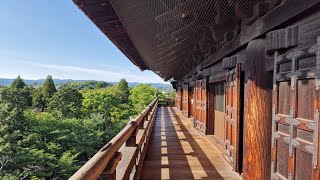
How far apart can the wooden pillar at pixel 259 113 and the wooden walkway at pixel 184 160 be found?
3.20 feet

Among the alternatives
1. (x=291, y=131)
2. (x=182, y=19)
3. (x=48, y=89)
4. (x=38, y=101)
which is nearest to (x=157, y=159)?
(x=182, y=19)

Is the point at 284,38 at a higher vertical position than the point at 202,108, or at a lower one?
higher

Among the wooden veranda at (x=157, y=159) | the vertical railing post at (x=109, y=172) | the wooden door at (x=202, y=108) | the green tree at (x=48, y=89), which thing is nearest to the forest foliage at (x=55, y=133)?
the green tree at (x=48, y=89)

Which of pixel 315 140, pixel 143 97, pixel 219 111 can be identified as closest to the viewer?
pixel 315 140

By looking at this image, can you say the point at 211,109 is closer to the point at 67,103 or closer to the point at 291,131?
the point at 291,131

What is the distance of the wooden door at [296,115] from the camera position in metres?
2.02

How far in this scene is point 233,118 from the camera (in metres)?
4.46

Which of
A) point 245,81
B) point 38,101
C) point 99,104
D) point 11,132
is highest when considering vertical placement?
point 245,81

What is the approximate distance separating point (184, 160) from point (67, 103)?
48.4 meters

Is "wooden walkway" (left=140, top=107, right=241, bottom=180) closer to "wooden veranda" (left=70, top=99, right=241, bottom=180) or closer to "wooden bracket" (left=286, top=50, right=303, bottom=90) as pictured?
"wooden veranda" (left=70, top=99, right=241, bottom=180)

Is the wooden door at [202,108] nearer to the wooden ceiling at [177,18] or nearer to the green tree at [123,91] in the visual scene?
the wooden ceiling at [177,18]

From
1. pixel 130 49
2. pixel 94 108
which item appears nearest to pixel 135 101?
pixel 94 108

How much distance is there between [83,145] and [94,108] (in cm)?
1849

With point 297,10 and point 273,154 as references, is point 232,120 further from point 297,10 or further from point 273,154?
point 297,10
